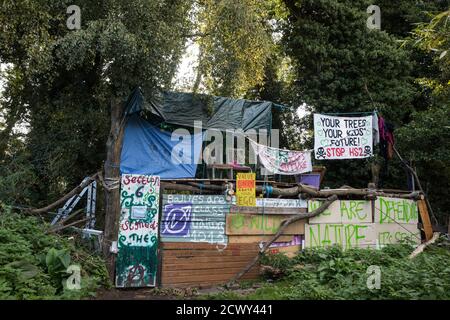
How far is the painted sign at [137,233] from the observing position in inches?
359

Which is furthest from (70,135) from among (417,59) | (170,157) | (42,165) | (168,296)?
(417,59)

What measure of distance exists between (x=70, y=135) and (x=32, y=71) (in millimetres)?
2510

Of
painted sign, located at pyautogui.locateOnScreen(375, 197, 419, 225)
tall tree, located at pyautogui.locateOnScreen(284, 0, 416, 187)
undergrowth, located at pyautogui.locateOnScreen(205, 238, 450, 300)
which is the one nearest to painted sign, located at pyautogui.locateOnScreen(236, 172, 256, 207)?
undergrowth, located at pyautogui.locateOnScreen(205, 238, 450, 300)

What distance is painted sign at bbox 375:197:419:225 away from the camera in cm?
1242

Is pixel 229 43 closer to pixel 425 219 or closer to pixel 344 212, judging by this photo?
pixel 344 212

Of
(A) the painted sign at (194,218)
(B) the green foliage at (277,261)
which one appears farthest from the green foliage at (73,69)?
(B) the green foliage at (277,261)

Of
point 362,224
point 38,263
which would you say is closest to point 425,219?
point 362,224

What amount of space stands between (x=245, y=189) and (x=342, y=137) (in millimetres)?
3633

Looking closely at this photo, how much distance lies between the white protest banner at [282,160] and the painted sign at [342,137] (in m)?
0.57

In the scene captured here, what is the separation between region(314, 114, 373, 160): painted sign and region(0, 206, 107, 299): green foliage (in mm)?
6550

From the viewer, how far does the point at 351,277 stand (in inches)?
309

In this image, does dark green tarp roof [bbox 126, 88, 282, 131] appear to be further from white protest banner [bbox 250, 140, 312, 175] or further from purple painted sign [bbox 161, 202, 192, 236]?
purple painted sign [bbox 161, 202, 192, 236]

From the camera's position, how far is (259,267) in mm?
10133

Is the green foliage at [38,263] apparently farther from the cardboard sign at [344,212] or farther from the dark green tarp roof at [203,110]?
the cardboard sign at [344,212]
